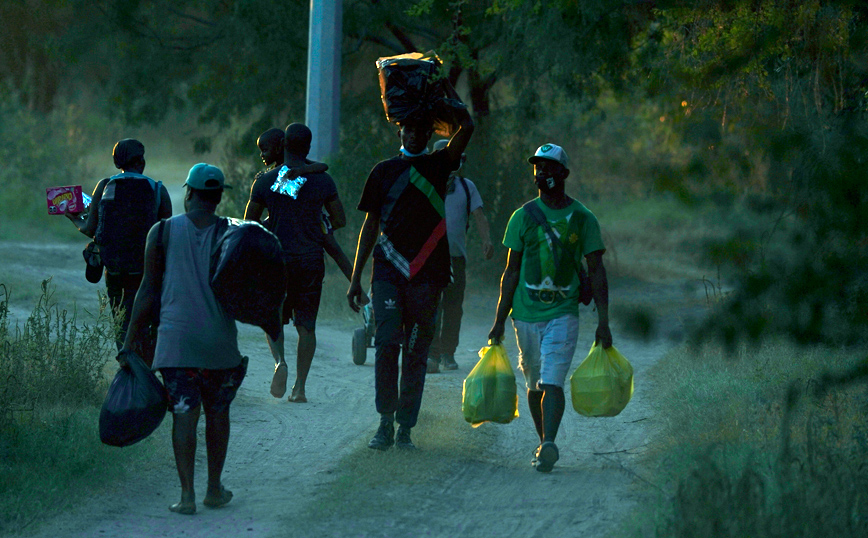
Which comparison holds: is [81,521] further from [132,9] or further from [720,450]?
[132,9]

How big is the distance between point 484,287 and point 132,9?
724 cm

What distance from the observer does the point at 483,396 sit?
6.26 metres

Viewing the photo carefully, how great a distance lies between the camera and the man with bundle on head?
6.49 metres

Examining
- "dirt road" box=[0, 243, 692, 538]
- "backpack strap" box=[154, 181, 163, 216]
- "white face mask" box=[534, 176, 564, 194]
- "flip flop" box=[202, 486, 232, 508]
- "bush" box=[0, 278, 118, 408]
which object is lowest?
"dirt road" box=[0, 243, 692, 538]

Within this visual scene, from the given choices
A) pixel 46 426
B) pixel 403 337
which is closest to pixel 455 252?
pixel 403 337

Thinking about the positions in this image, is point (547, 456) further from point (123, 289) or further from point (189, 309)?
point (123, 289)

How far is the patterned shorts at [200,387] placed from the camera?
525 centimetres

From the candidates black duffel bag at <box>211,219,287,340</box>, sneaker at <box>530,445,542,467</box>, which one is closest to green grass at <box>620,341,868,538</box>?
sneaker at <box>530,445,542,467</box>

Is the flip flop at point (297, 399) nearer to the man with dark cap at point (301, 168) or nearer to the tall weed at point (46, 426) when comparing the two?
the man with dark cap at point (301, 168)

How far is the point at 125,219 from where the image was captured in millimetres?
7152

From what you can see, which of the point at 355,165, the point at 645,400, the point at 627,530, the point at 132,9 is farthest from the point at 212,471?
the point at 132,9

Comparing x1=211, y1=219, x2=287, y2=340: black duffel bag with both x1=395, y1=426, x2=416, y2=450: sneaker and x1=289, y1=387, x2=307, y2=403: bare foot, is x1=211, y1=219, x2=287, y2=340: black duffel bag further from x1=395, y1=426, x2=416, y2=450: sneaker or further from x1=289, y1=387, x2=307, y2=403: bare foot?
x1=289, y1=387, x2=307, y2=403: bare foot

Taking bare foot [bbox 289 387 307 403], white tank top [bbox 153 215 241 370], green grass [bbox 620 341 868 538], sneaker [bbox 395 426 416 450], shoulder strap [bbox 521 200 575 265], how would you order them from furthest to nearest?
bare foot [bbox 289 387 307 403] → sneaker [bbox 395 426 416 450] → shoulder strap [bbox 521 200 575 265] → white tank top [bbox 153 215 241 370] → green grass [bbox 620 341 868 538]

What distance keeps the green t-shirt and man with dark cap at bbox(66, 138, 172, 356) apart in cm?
246
